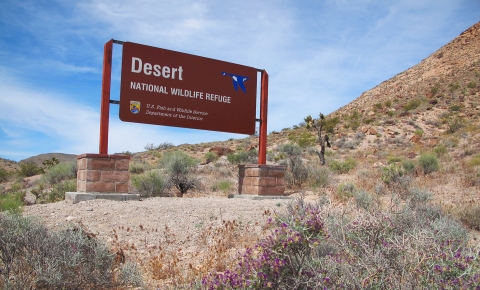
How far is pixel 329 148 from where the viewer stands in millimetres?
27234

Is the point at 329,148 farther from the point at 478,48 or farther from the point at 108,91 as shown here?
the point at 478,48

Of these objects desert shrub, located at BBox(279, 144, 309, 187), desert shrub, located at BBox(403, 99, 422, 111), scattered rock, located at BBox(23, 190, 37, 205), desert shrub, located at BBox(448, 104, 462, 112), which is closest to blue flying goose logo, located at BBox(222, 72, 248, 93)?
desert shrub, located at BBox(279, 144, 309, 187)

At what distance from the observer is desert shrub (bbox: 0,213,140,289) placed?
3686mm

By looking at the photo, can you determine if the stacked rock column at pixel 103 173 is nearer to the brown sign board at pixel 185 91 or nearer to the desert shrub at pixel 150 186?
the brown sign board at pixel 185 91

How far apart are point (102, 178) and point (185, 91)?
3099 millimetres

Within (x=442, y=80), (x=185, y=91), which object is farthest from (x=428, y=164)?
(x=442, y=80)

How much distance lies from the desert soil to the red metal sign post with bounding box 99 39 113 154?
57.8 inches

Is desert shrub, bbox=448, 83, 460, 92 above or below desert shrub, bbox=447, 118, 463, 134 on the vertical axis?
above

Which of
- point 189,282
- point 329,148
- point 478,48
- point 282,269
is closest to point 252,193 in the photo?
point 189,282

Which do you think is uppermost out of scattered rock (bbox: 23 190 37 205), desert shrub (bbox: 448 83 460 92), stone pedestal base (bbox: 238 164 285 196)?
desert shrub (bbox: 448 83 460 92)

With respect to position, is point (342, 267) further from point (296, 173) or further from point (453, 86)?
point (453, 86)

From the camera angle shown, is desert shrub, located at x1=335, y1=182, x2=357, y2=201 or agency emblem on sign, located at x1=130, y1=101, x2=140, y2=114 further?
desert shrub, located at x1=335, y1=182, x2=357, y2=201

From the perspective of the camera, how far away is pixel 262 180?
10.6 m

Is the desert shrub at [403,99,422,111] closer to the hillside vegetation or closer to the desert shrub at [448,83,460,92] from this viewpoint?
the hillside vegetation
